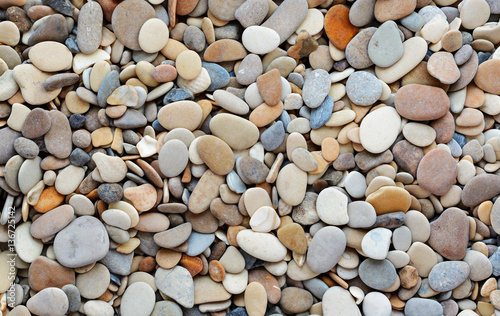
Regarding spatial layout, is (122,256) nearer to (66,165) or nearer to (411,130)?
(66,165)

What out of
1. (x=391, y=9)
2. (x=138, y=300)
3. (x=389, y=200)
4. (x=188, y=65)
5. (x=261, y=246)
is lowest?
(x=138, y=300)

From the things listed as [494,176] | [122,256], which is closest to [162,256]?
[122,256]

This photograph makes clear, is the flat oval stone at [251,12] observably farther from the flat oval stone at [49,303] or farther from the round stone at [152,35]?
the flat oval stone at [49,303]

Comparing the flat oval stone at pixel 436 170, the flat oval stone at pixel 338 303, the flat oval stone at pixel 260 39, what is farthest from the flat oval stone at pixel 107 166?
the flat oval stone at pixel 436 170

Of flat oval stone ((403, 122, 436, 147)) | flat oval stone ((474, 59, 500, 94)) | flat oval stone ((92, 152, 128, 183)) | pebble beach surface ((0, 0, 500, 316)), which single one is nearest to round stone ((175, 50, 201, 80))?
pebble beach surface ((0, 0, 500, 316))

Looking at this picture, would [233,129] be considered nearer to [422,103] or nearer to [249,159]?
[249,159]

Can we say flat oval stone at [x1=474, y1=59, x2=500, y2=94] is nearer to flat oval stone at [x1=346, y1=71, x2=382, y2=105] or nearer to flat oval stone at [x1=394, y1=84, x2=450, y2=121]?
flat oval stone at [x1=394, y1=84, x2=450, y2=121]

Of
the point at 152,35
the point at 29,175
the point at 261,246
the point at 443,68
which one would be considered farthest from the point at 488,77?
the point at 29,175
